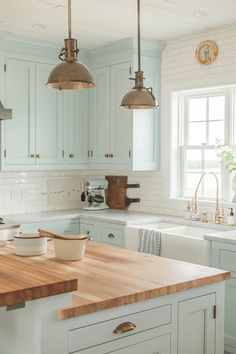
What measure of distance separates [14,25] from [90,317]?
137 inches

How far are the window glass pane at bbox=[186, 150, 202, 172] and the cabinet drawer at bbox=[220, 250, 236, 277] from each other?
1574mm

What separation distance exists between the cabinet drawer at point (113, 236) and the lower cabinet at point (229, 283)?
3.98 ft

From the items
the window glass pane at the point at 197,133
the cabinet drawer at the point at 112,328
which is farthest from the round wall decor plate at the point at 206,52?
the cabinet drawer at the point at 112,328

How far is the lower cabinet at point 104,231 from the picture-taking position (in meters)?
5.07

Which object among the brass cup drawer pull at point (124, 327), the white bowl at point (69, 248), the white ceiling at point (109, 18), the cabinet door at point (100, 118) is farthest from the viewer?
the cabinet door at point (100, 118)

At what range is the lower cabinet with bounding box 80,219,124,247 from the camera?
200 inches

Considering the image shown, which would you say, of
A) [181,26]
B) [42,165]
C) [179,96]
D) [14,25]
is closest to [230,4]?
[181,26]

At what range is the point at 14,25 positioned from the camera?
4.86 meters

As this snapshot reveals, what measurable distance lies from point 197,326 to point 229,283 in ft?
4.72

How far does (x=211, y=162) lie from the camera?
529cm

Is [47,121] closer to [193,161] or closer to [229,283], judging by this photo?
[193,161]

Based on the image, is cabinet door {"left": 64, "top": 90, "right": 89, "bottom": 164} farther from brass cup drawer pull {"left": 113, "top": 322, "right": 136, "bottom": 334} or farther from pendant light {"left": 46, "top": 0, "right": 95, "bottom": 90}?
brass cup drawer pull {"left": 113, "top": 322, "right": 136, "bottom": 334}

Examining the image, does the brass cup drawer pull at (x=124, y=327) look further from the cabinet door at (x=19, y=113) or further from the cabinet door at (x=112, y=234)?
the cabinet door at (x=19, y=113)

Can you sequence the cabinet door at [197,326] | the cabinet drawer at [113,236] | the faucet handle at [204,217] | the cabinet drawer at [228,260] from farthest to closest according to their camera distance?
1. the cabinet drawer at [113,236]
2. the faucet handle at [204,217]
3. the cabinet drawer at [228,260]
4. the cabinet door at [197,326]
